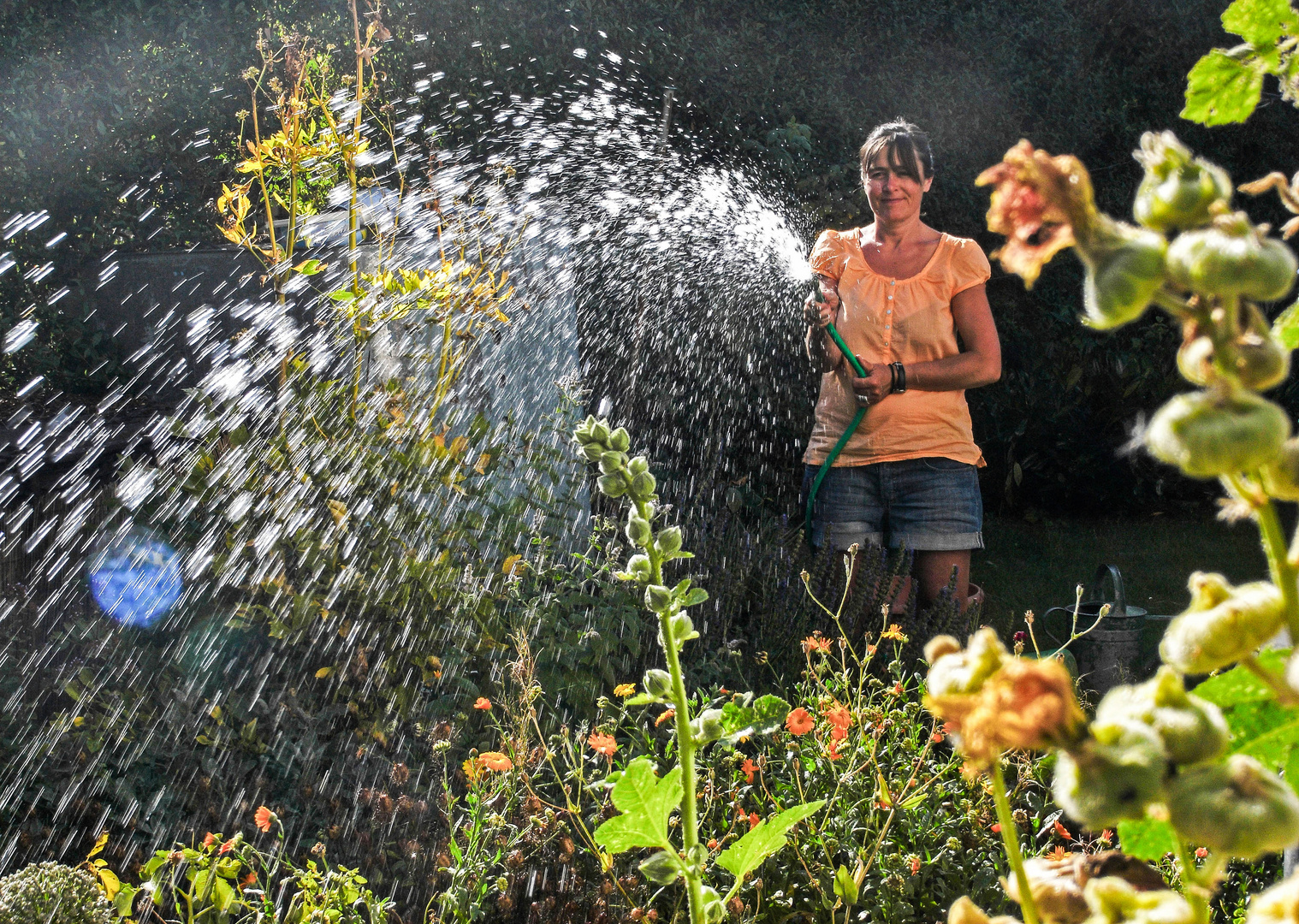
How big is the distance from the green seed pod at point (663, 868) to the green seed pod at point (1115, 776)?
0.48m

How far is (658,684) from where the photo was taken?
76cm

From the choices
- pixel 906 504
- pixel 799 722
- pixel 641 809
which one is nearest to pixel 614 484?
pixel 641 809

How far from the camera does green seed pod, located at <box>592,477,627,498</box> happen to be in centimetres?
75

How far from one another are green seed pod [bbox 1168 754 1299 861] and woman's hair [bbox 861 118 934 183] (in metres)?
3.22

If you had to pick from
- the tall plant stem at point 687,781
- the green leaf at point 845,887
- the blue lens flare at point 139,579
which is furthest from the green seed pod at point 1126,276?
the blue lens flare at point 139,579

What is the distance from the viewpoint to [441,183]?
4.87 metres

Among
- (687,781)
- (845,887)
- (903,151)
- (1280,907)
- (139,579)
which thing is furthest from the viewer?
(903,151)

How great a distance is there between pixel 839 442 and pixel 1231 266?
322cm

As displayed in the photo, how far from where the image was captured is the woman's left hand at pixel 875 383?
3268 millimetres

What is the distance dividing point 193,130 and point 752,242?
3470mm

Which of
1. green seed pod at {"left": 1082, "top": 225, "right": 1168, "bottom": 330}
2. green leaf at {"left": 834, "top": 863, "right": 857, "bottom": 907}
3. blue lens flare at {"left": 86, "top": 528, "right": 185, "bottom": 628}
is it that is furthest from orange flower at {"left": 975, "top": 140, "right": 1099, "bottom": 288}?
blue lens flare at {"left": 86, "top": 528, "right": 185, "bottom": 628}

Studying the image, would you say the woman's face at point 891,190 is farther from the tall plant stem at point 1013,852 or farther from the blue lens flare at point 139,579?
the tall plant stem at point 1013,852

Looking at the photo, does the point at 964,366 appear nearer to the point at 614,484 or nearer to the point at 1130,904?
the point at 614,484

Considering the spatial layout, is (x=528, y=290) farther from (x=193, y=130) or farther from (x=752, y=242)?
(x=193, y=130)
